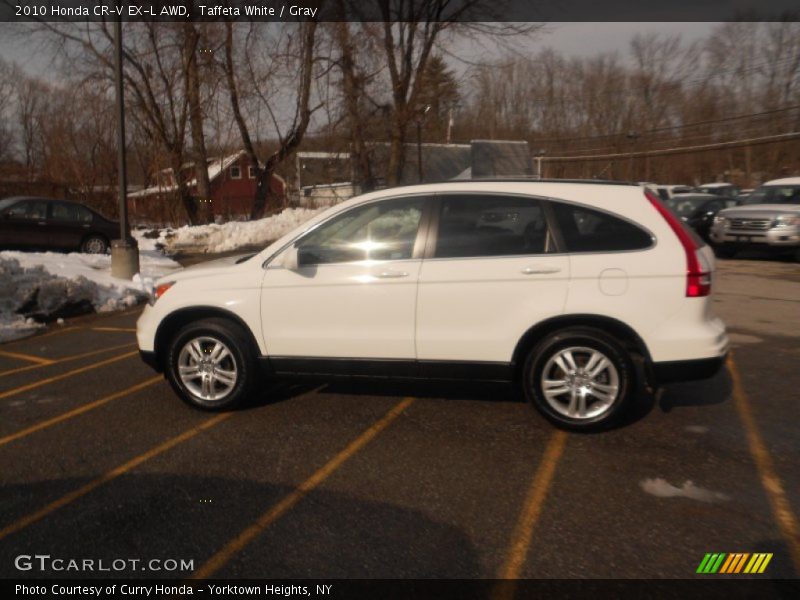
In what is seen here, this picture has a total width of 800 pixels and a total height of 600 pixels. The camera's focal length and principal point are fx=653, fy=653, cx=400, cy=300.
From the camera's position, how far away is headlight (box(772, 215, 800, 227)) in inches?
568

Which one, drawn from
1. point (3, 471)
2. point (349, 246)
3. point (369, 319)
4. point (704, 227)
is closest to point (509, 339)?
point (369, 319)

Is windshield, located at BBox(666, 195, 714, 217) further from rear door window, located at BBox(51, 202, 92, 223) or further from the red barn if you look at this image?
the red barn

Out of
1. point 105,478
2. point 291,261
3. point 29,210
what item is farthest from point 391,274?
point 29,210

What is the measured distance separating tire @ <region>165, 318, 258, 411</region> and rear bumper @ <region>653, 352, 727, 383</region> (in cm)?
292

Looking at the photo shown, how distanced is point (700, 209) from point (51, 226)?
706 inches

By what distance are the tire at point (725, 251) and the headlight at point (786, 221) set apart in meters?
1.51

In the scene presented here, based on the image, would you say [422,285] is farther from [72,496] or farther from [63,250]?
[63,250]

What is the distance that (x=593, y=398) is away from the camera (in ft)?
14.5

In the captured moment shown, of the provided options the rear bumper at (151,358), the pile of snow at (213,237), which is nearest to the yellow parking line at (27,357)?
the rear bumper at (151,358)

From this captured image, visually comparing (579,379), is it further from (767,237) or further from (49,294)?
(767,237)

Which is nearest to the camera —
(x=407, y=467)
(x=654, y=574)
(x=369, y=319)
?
(x=654, y=574)

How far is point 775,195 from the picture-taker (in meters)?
15.8

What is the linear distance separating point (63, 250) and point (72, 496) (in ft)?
47.7

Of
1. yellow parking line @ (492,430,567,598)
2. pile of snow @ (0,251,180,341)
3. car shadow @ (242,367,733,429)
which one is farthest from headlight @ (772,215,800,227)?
pile of snow @ (0,251,180,341)
